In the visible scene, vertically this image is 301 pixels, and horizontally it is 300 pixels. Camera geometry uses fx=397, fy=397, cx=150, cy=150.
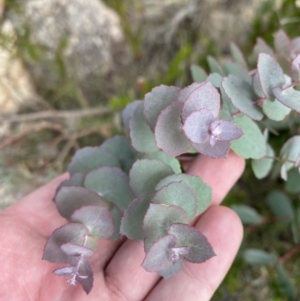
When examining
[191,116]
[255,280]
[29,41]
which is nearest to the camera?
[191,116]

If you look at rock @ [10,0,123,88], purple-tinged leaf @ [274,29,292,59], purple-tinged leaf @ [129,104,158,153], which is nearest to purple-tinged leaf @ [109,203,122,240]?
purple-tinged leaf @ [129,104,158,153]

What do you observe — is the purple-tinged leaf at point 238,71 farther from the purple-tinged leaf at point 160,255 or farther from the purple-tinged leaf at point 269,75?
the purple-tinged leaf at point 160,255

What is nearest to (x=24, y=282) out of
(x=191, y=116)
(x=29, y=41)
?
(x=191, y=116)

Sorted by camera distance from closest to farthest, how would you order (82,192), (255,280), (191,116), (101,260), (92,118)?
1. (191,116)
2. (82,192)
3. (101,260)
4. (255,280)
5. (92,118)

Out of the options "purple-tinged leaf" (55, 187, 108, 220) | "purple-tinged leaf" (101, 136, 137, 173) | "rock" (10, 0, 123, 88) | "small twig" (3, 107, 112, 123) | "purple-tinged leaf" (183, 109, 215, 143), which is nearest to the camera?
"purple-tinged leaf" (183, 109, 215, 143)

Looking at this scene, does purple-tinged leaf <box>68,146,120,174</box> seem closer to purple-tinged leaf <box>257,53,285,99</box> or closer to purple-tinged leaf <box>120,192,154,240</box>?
purple-tinged leaf <box>120,192,154,240</box>

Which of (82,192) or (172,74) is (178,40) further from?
(82,192)

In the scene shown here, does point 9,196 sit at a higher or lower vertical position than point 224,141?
lower

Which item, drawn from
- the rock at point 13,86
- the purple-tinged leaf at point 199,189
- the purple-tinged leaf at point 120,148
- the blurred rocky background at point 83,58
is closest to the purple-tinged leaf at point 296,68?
the purple-tinged leaf at point 199,189
